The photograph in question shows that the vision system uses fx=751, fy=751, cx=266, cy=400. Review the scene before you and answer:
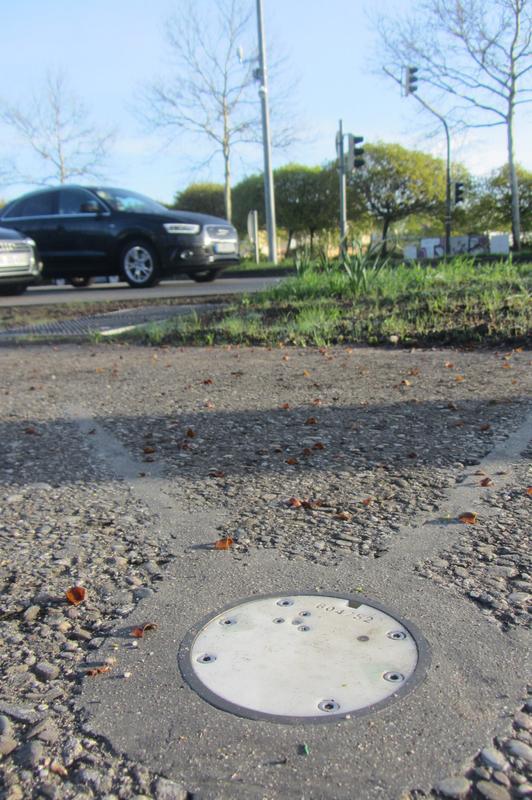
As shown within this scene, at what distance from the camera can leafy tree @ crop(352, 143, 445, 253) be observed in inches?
1731

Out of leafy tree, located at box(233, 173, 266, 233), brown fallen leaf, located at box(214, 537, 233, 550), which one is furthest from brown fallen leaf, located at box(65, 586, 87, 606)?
leafy tree, located at box(233, 173, 266, 233)

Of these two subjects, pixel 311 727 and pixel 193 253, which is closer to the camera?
pixel 311 727

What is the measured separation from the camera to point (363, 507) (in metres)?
2.89

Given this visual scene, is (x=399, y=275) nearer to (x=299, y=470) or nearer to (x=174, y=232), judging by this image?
(x=174, y=232)

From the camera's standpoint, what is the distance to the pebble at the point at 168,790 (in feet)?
4.66

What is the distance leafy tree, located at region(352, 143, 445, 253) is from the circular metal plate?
4350 cm

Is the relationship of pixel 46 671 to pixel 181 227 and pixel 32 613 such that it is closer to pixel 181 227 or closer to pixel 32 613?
pixel 32 613

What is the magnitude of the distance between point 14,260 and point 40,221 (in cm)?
136

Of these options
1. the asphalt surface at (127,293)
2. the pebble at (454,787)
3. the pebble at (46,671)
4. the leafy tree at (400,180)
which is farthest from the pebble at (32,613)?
the leafy tree at (400,180)

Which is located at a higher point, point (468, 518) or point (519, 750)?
point (468, 518)

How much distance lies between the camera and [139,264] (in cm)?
1227

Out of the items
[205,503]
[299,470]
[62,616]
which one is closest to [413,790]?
[62,616]

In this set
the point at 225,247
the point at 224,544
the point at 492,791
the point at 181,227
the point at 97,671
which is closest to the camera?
the point at 492,791

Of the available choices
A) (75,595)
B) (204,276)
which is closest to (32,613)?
(75,595)
